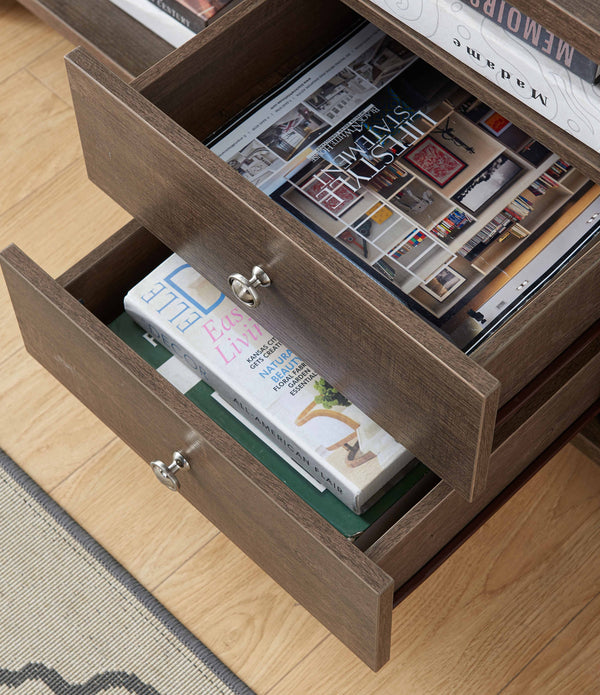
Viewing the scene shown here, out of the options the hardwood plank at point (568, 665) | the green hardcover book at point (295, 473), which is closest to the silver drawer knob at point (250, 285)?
the green hardcover book at point (295, 473)

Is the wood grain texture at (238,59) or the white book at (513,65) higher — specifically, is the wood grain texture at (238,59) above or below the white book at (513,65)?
below

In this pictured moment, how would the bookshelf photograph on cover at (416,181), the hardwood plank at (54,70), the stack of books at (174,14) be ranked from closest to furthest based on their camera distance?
the bookshelf photograph on cover at (416,181) < the stack of books at (174,14) < the hardwood plank at (54,70)

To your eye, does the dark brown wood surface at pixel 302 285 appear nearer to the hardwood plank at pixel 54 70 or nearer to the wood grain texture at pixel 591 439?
the wood grain texture at pixel 591 439

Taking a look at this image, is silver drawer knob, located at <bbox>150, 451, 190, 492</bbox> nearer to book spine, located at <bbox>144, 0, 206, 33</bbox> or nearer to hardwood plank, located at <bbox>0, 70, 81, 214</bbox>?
book spine, located at <bbox>144, 0, 206, 33</bbox>

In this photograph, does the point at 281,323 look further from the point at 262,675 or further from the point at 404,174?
the point at 262,675

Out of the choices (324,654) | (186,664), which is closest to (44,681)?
(186,664)

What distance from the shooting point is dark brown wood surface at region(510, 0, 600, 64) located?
1.92ft

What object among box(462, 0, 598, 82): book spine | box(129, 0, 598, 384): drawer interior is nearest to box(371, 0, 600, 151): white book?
box(462, 0, 598, 82): book spine

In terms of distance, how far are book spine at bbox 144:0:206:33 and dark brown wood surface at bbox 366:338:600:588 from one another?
0.46 metres

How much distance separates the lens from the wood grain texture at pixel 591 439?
102 cm

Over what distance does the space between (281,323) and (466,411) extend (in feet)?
0.60

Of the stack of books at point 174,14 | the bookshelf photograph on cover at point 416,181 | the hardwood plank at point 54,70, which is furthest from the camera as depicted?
the hardwood plank at point 54,70

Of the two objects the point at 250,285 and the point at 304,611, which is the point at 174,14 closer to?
the point at 250,285

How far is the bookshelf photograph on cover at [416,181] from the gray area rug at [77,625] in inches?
16.8
